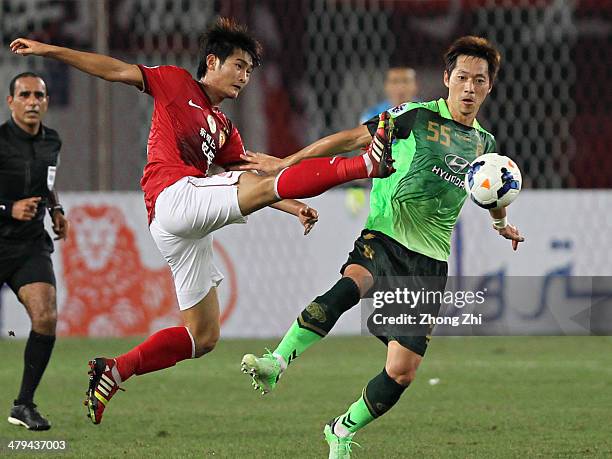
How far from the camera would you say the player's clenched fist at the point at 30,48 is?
604cm

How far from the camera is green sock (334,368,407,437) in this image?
6027mm

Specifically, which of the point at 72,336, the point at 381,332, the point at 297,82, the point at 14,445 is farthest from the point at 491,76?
the point at 297,82

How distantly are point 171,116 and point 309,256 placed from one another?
5142 mm

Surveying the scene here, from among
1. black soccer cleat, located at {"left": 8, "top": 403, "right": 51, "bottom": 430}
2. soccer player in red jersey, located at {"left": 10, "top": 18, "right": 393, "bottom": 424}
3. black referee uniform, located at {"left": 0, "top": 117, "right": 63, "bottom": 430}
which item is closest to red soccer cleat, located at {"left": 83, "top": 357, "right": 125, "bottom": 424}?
soccer player in red jersey, located at {"left": 10, "top": 18, "right": 393, "bottom": 424}

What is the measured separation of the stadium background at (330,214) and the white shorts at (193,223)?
869 millimetres

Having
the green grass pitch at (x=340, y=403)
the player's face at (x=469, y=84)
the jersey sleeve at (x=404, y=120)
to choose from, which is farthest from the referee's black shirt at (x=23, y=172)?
the player's face at (x=469, y=84)

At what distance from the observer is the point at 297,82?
13.7m

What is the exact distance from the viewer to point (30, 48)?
6.07m

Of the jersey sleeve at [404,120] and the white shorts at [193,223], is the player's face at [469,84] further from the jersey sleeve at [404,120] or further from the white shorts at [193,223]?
the white shorts at [193,223]

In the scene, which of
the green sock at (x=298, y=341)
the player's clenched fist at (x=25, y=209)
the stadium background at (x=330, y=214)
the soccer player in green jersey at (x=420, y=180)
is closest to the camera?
the green sock at (x=298, y=341)

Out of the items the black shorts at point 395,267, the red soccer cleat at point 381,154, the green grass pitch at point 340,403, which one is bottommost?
the green grass pitch at point 340,403

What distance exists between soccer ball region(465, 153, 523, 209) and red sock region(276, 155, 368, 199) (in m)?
0.69

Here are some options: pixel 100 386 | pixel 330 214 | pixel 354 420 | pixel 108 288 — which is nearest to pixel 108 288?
pixel 108 288

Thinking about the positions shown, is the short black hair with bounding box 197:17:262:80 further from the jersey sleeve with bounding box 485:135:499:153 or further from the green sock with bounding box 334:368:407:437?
the green sock with bounding box 334:368:407:437
